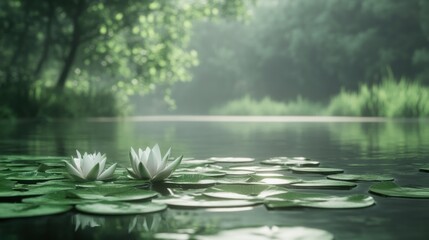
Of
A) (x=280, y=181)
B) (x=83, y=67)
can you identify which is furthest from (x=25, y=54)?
(x=280, y=181)

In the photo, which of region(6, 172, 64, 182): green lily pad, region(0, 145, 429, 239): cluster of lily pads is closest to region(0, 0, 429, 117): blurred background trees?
region(6, 172, 64, 182): green lily pad

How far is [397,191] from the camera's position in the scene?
2.12 m

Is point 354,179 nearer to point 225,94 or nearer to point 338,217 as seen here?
point 338,217

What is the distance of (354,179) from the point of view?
101 inches

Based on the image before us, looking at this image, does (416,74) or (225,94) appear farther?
(225,94)

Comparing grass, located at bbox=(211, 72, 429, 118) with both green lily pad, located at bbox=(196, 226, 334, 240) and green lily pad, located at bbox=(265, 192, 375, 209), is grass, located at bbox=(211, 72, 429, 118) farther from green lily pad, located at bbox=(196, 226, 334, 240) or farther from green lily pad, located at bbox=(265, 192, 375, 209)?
green lily pad, located at bbox=(196, 226, 334, 240)

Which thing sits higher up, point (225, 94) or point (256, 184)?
point (225, 94)

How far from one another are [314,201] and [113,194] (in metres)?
0.67

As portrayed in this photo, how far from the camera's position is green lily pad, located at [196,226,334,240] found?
1295 millimetres

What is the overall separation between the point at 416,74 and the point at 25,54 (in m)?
15.5

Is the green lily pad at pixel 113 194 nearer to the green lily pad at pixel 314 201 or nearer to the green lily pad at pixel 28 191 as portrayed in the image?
the green lily pad at pixel 28 191

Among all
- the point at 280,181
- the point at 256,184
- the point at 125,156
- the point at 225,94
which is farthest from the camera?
the point at 225,94

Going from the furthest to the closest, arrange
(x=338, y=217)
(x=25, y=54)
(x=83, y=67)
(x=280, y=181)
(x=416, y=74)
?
1. (x=416, y=74)
2. (x=83, y=67)
3. (x=25, y=54)
4. (x=280, y=181)
5. (x=338, y=217)

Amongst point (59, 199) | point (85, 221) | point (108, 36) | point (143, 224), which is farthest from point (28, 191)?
point (108, 36)
